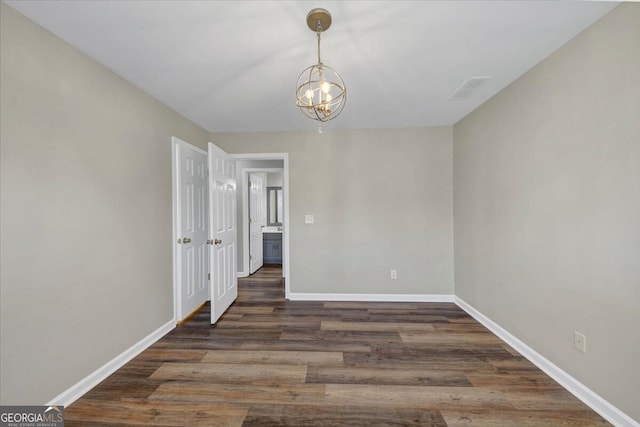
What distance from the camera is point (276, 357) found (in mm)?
2316

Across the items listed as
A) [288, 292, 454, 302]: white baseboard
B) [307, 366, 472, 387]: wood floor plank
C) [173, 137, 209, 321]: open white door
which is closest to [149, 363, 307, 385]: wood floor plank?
[307, 366, 472, 387]: wood floor plank

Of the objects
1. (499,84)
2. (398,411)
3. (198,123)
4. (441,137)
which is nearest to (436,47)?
(499,84)

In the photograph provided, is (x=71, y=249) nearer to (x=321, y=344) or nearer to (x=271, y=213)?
(x=321, y=344)

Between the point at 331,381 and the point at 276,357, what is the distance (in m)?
0.57

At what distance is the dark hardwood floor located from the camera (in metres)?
1.65

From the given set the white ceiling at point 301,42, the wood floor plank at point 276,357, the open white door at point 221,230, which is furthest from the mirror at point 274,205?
the wood floor plank at point 276,357

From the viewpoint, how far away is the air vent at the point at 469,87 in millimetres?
2361

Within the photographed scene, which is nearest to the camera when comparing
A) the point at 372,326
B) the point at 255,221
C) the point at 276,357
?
the point at 276,357

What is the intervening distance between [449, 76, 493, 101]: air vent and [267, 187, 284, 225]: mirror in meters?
4.45

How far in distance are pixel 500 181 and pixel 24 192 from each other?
3.66 metres

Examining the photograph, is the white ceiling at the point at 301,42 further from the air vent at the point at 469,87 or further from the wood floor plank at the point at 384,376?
the wood floor plank at the point at 384,376

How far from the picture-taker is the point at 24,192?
153 centimetres

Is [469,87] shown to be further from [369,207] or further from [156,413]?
[156,413]

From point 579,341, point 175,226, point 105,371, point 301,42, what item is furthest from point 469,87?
point 105,371
